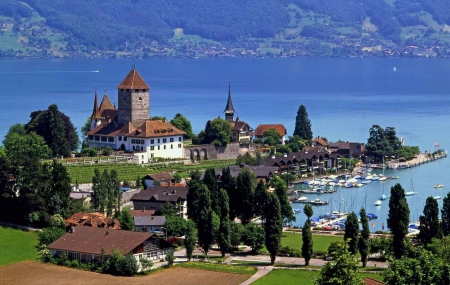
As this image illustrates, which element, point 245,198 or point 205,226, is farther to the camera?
point 245,198

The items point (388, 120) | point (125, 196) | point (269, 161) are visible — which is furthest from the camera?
point (388, 120)

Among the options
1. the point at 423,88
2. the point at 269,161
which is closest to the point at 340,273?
the point at 269,161

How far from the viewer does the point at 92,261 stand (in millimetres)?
42281

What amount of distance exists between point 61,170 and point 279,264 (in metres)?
13.0

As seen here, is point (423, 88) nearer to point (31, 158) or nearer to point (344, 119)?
point (344, 119)

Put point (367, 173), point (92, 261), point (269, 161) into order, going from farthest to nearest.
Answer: point (367, 173)
point (269, 161)
point (92, 261)

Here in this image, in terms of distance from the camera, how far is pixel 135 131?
66562mm

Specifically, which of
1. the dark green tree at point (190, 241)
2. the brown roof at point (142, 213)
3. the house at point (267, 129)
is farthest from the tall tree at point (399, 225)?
the house at point (267, 129)

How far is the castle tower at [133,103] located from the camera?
68.2 metres

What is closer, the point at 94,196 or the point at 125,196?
the point at 94,196

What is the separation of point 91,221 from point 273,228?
912cm

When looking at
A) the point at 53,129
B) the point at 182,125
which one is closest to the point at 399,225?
the point at 53,129

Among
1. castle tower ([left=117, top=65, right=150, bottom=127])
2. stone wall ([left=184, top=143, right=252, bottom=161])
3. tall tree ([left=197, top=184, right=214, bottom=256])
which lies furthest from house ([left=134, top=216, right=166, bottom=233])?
stone wall ([left=184, top=143, right=252, bottom=161])

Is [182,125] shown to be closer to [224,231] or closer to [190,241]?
[224,231]
